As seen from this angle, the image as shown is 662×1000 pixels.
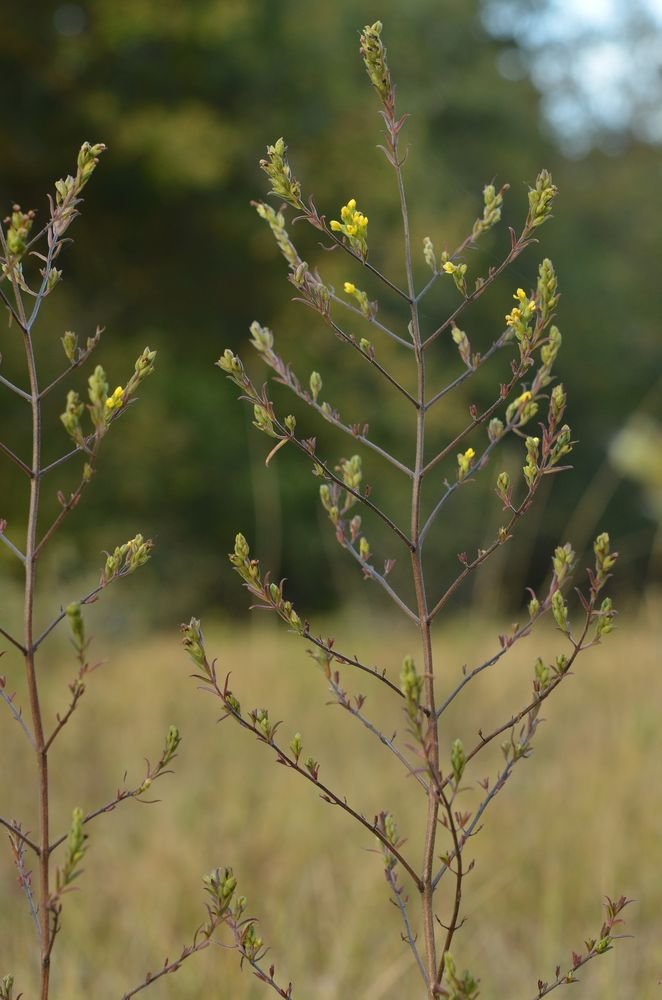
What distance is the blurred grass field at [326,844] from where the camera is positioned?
273 cm

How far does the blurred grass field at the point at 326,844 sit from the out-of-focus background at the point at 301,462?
2cm

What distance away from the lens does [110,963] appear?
9.12ft

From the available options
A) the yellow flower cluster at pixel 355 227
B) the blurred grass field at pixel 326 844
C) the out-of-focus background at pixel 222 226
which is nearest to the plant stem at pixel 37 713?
the yellow flower cluster at pixel 355 227

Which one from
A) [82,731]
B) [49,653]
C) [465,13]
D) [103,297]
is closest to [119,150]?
[103,297]

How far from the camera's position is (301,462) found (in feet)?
48.4

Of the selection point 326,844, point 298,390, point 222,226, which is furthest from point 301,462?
point 298,390

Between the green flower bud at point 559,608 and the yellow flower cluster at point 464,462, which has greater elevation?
the yellow flower cluster at point 464,462

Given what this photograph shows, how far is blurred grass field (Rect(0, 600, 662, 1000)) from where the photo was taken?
2.73m

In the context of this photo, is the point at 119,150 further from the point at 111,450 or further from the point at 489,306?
the point at 489,306

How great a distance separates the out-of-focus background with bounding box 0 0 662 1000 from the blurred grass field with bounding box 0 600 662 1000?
0.02 m

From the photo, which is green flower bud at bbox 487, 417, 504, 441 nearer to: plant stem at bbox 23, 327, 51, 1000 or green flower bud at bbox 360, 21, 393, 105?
green flower bud at bbox 360, 21, 393, 105

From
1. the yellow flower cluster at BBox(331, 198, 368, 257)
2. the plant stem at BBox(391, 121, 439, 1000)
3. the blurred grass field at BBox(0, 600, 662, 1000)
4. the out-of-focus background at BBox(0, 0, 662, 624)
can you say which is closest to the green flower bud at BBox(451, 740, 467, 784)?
the plant stem at BBox(391, 121, 439, 1000)

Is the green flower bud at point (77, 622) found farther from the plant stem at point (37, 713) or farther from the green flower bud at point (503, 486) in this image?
the green flower bud at point (503, 486)

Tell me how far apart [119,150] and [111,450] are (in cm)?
299
